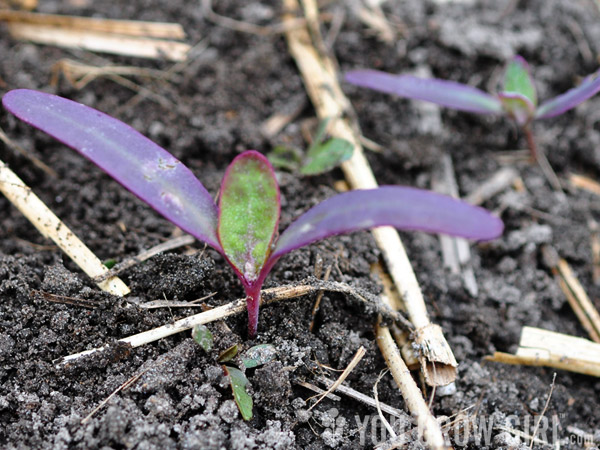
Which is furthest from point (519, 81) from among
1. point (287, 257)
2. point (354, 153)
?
point (287, 257)

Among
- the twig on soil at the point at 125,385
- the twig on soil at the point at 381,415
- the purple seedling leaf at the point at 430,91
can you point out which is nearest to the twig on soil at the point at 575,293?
the purple seedling leaf at the point at 430,91

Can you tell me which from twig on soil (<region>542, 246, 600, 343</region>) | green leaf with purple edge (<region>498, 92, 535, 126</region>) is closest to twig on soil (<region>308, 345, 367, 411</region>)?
twig on soil (<region>542, 246, 600, 343</region>)

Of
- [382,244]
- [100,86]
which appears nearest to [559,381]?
[382,244]

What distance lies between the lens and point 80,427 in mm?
1013

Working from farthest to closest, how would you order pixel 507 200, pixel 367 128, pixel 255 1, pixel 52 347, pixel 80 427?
pixel 255 1 → pixel 367 128 → pixel 507 200 → pixel 52 347 → pixel 80 427

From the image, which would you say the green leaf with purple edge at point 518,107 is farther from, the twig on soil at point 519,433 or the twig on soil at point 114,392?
the twig on soil at point 114,392

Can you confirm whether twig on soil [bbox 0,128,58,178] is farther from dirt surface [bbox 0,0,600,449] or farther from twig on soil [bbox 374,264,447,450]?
twig on soil [bbox 374,264,447,450]

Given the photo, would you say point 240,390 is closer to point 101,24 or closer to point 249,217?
point 249,217

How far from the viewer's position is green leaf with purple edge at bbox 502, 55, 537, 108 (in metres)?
1.66

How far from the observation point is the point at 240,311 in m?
1.18

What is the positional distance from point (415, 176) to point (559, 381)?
0.73 metres

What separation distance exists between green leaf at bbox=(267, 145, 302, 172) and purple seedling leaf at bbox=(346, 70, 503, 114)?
11.1 inches

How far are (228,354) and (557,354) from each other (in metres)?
0.84

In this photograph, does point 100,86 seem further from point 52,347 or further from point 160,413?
point 160,413
